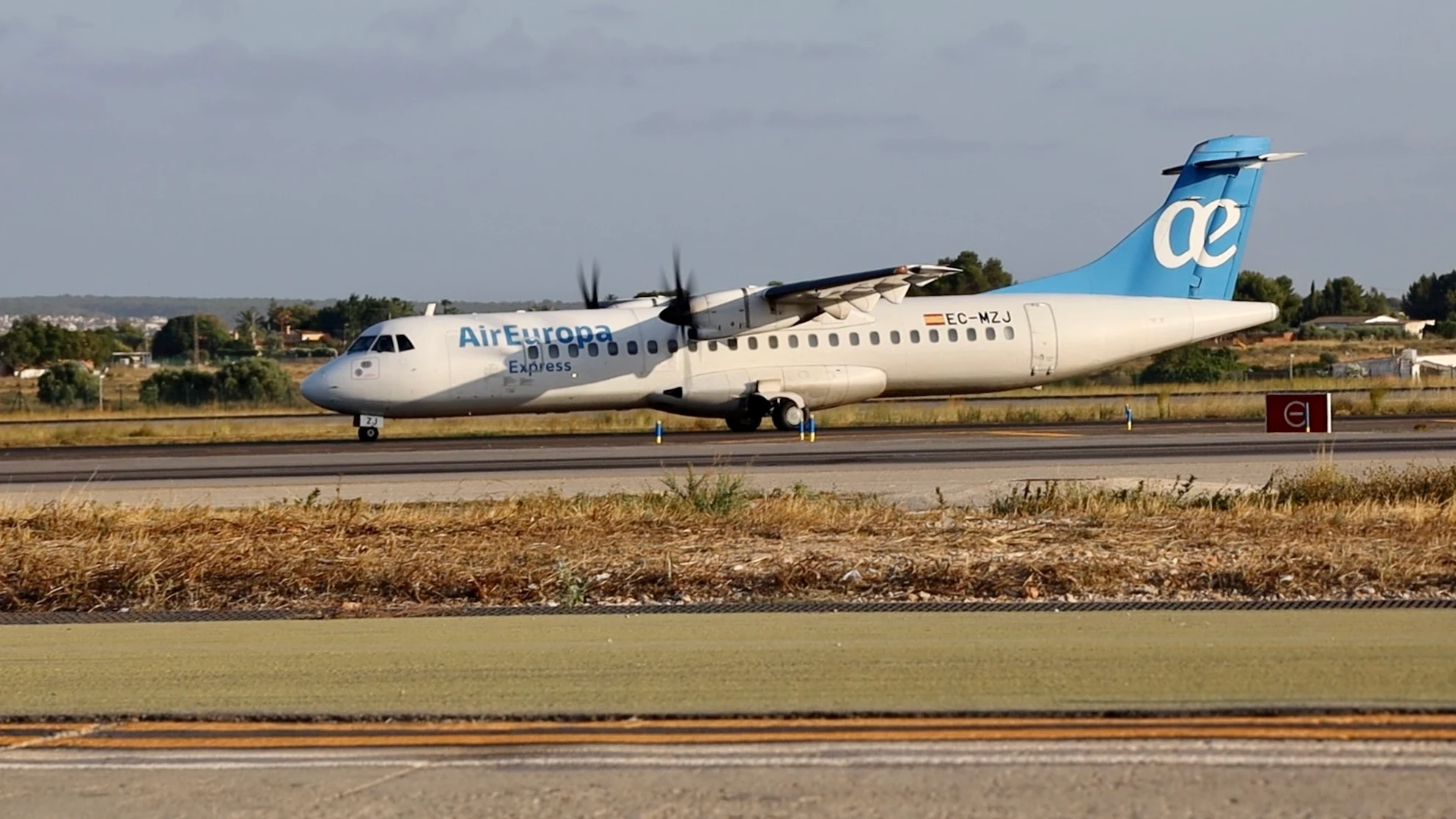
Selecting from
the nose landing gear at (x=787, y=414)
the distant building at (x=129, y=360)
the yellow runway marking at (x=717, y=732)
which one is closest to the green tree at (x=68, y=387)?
the nose landing gear at (x=787, y=414)

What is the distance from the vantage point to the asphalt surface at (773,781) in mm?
5492

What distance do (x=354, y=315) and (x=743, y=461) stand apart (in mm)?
107351

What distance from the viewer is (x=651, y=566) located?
1254cm

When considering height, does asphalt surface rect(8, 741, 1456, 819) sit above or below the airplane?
below

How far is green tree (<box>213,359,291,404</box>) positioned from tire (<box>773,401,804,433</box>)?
97.1 ft

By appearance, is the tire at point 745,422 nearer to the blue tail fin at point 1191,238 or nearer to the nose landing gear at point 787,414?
the nose landing gear at point 787,414

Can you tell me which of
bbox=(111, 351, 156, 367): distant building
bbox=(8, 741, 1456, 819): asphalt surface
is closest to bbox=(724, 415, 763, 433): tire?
bbox=(8, 741, 1456, 819): asphalt surface

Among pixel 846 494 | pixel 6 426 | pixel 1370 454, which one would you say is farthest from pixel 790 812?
pixel 6 426

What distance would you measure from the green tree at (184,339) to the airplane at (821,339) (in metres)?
108

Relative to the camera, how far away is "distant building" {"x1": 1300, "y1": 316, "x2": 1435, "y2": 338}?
128 meters

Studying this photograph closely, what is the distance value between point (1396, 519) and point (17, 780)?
40.6 feet

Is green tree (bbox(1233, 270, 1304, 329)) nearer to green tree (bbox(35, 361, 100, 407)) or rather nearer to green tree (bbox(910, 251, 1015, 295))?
green tree (bbox(910, 251, 1015, 295))

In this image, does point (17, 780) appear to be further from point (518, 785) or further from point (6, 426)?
point (6, 426)

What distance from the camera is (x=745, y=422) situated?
35.8 meters
